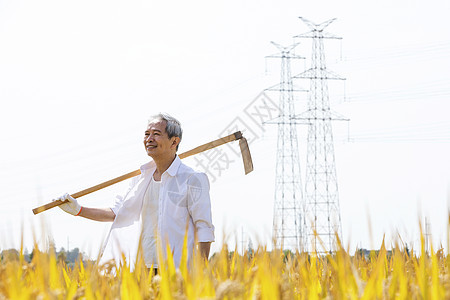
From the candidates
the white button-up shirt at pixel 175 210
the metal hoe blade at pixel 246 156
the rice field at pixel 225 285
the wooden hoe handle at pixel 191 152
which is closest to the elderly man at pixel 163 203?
the white button-up shirt at pixel 175 210

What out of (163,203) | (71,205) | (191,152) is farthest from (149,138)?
(191,152)

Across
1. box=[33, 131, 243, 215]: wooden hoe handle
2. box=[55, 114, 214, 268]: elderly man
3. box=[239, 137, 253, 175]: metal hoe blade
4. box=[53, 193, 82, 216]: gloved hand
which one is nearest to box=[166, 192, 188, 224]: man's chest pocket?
box=[55, 114, 214, 268]: elderly man

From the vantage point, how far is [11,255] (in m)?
2.02

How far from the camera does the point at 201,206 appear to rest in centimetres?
371

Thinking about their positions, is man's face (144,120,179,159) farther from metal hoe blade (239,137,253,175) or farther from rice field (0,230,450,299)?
rice field (0,230,450,299)

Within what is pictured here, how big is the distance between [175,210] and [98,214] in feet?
2.61

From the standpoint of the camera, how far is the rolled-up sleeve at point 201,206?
11.9ft

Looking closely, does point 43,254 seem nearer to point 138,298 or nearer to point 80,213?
point 138,298

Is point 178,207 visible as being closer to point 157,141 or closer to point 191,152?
point 157,141

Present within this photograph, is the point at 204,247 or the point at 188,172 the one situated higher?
the point at 188,172

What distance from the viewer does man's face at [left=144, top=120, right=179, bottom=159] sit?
12.9ft

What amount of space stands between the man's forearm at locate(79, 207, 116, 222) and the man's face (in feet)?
2.00

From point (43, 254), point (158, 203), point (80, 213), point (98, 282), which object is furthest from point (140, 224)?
point (43, 254)

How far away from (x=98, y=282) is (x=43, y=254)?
0.34 meters
